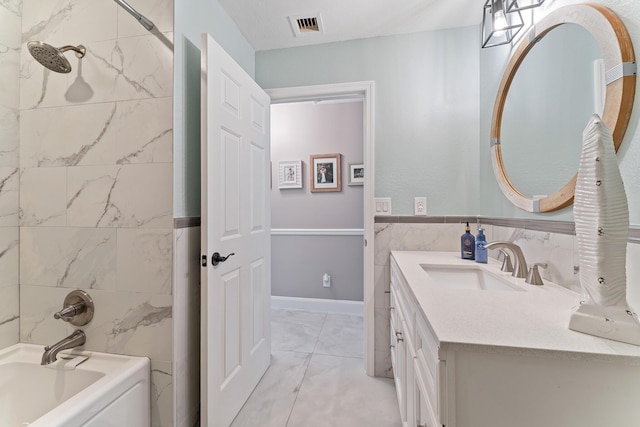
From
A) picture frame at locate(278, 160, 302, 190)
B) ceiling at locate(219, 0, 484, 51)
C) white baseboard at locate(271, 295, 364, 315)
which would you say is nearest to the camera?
ceiling at locate(219, 0, 484, 51)

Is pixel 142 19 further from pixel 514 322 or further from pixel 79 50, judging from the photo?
pixel 514 322

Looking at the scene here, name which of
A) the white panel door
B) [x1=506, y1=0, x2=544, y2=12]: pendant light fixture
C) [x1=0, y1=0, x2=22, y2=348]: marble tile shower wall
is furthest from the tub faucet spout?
[x1=506, y1=0, x2=544, y2=12]: pendant light fixture

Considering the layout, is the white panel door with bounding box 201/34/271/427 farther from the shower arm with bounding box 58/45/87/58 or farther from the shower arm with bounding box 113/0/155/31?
the shower arm with bounding box 58/45/87/58

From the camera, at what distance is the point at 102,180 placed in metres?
1.29

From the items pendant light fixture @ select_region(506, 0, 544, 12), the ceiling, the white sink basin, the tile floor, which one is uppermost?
the ceiling

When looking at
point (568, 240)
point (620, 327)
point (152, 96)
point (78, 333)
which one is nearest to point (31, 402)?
point (78, 333)

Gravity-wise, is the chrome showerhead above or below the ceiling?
below

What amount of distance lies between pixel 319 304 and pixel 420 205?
1.84 meters

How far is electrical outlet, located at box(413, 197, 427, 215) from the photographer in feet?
6.12

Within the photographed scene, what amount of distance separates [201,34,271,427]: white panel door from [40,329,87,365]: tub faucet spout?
1.99 feet

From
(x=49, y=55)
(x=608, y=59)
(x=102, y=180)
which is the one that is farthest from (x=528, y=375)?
(x=49, y=55)

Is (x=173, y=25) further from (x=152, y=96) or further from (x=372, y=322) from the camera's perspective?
(x=372, y=322)

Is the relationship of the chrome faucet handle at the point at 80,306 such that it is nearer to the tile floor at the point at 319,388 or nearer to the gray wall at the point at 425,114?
the tile floor at the point at 319,388

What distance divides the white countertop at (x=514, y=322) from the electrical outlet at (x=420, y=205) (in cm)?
83
